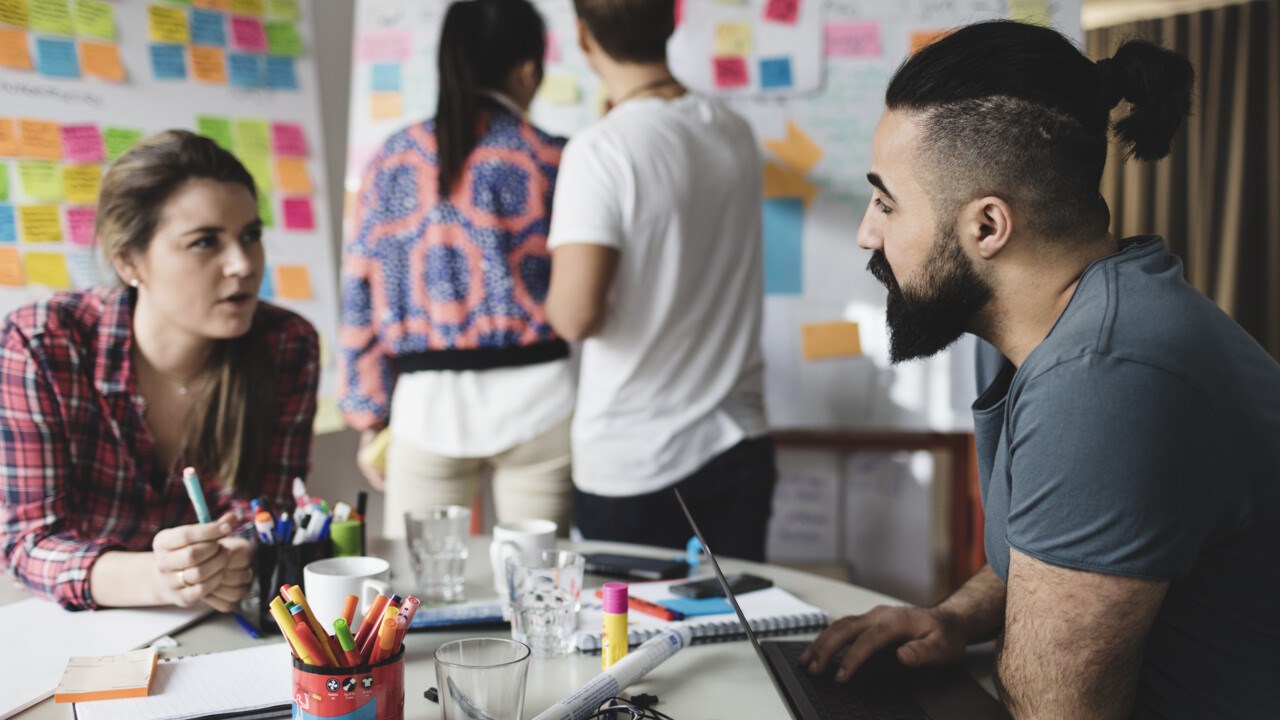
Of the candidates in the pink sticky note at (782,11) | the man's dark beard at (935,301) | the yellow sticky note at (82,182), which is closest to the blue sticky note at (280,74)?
the yellow sticky note at (82,182)

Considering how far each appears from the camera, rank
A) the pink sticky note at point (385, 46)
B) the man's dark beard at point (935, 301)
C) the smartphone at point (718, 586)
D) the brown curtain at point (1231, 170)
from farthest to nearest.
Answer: the brown curtain at point (1231, 170), the pink sticky note at point (385, 46), the smartphone at point (718, 586), the man's dark beard at point (935, 301)

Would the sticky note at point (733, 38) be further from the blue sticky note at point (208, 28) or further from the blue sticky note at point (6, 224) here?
the blue sticky note at point (6, 224)

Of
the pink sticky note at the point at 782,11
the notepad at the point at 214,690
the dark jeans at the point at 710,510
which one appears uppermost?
the pink sticky note at the point at 782,11

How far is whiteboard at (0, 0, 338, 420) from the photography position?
1775 millimetres

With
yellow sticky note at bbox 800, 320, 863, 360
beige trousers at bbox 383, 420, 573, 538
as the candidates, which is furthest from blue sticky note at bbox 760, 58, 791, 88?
beige trousers at bbox 383, 420, 573, 538

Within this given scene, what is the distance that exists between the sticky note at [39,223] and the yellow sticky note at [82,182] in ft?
0.14

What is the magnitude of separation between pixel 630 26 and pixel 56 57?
104 centimetres

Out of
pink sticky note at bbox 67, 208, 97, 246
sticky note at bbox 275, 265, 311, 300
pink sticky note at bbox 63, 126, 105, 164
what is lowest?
sticky note at bbox 275, 265, 311, 300

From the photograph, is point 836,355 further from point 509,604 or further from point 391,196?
point 509,604

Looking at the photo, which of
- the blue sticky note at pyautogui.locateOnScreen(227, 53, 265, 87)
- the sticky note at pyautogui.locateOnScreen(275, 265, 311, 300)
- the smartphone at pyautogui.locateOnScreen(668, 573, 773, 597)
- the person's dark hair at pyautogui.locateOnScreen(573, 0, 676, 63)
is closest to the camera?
the smartphone at pyautogui.locateOnScreen(668, 573, 773, 597)

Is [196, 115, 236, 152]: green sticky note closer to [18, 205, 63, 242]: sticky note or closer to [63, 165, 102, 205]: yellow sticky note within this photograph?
[63, 165, 102, 205]: yellow sticky note

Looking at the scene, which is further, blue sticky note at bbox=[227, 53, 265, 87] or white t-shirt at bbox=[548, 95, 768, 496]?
blue sticky note at bbox=[227, 53, 265, 87]

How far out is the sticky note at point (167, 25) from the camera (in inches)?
79.0

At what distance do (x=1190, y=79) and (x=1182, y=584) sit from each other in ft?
1.66
